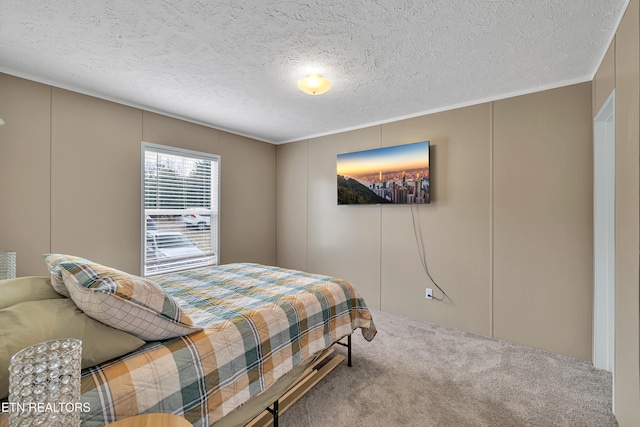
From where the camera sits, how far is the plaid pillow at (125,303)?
116cm

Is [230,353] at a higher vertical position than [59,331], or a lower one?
lower

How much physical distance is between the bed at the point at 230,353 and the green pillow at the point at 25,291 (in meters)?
0.61

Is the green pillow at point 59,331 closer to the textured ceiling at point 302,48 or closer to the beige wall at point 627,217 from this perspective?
the textured ceiling at point 302,48

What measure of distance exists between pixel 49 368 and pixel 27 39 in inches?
95.1

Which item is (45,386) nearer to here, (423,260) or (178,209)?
(178,209)

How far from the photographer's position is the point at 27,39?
1.98 metres

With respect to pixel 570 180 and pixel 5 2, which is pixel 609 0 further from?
pixel 5 2

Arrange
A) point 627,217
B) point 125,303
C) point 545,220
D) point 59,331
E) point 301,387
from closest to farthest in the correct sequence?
point 59,331
point 125,303
point 627,217
point 301,387
point 545,220

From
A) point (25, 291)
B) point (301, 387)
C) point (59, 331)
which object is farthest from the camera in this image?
point (301, 387)

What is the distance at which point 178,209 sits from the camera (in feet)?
11.9

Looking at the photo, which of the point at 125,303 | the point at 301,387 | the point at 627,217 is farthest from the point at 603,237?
the point at 125,303

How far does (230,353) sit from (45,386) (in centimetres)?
77

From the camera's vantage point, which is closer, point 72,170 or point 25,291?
point 25,291

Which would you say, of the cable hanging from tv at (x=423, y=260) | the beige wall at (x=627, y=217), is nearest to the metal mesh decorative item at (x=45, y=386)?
the beige wall at (x=627, y=217)
